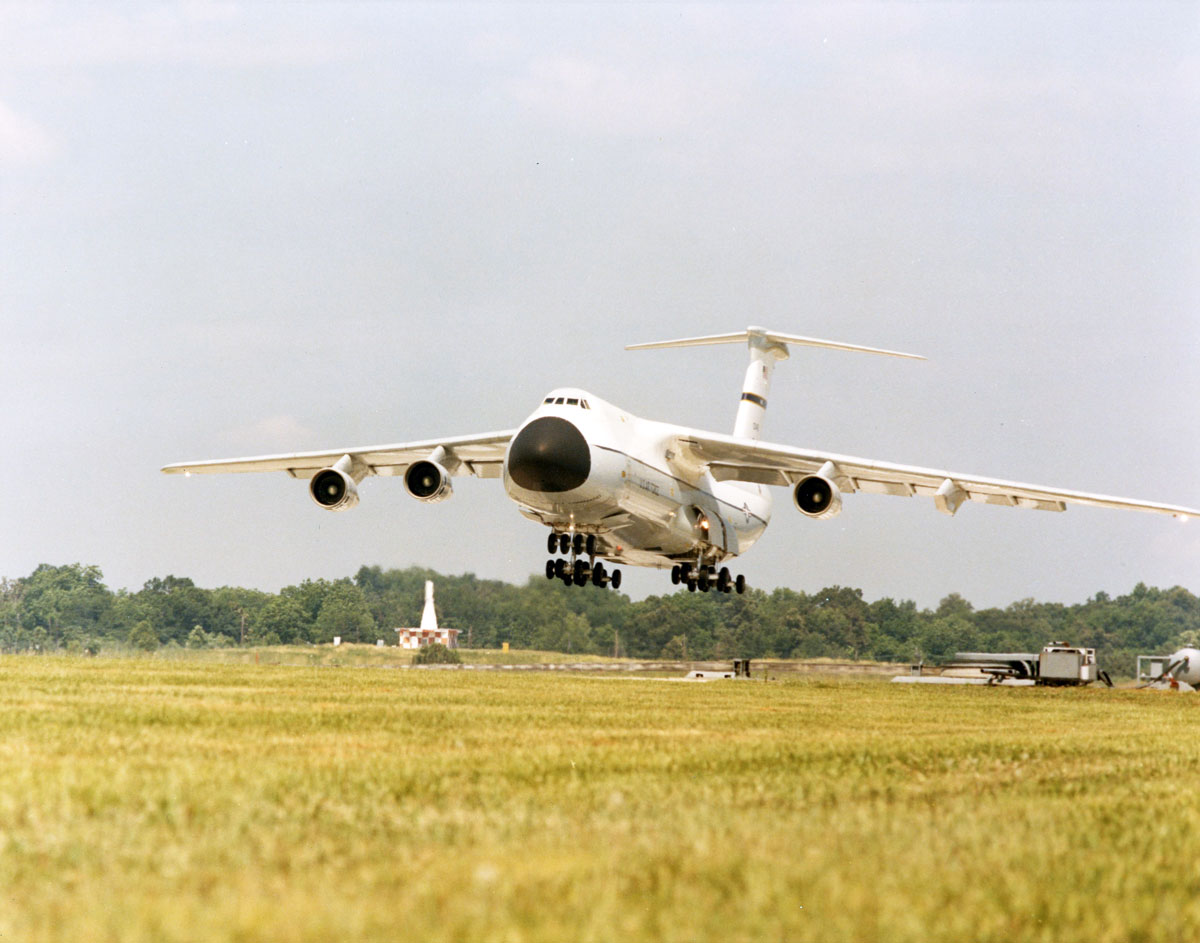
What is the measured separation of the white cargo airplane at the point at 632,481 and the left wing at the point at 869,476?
32 mm

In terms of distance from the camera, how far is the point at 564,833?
4.23 m

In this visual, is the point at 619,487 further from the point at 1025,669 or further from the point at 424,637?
the point at 424,637

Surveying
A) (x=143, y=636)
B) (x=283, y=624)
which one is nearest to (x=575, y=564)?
(x=283, y=624)

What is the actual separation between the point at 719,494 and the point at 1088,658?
10.7 meters

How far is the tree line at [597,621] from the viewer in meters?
50.5

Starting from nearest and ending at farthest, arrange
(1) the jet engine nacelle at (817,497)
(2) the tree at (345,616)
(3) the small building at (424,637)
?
(1) the jet engine nacelle at (817,497) → (3) the small building at (424,637) → (2) the tree at (345,616)

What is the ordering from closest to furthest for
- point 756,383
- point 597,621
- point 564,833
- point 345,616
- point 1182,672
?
point 564,833 < point 1182,672 < point 756,383 < point 597,621 < point 345,616

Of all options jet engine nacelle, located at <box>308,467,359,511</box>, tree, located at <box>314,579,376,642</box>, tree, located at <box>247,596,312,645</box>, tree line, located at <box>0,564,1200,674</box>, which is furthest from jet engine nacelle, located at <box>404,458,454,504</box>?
tree, located at <box>247,596,312,645</box>

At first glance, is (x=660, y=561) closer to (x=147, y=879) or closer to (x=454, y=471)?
(x=454, y=471)

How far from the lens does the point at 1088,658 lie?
109 ft

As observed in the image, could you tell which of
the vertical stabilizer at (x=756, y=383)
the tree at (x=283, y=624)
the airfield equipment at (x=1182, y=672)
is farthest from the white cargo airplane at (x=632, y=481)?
the tree at (x=283, y=624)

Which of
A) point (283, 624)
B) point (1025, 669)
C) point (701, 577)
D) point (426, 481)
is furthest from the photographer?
point (283, 624)

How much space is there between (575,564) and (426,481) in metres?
5.01

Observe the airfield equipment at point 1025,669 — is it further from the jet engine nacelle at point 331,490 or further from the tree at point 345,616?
the tree at point 345,616
